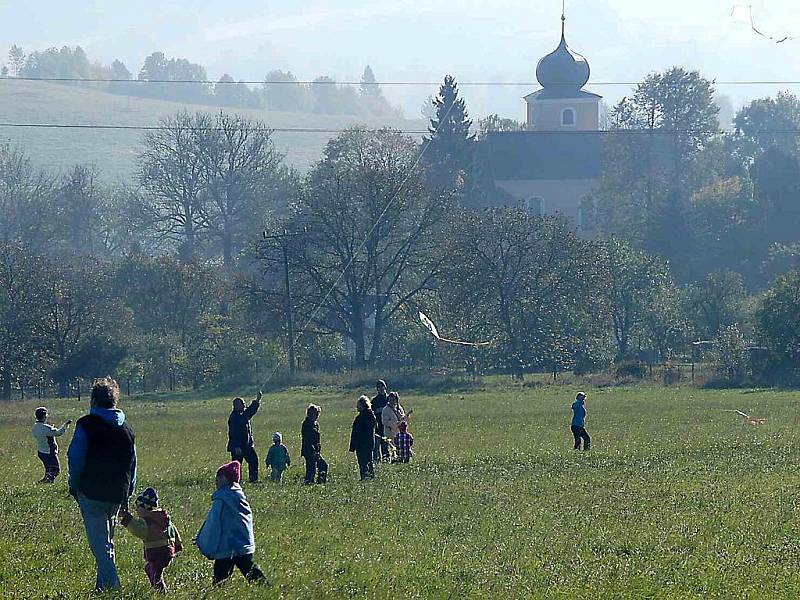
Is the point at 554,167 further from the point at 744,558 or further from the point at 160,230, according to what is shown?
the point at 744,558

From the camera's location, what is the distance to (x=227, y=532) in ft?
38.5

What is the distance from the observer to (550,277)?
68.2 m

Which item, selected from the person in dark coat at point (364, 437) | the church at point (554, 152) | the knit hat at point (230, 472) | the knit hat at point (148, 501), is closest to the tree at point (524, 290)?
the person in dark coat at point (364, 437)

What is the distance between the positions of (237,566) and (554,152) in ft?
390

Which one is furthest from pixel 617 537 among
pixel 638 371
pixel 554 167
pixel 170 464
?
pixel 554 167

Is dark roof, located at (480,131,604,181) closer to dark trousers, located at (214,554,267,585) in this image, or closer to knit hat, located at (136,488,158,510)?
knit hat, located at (136,488,158,510)

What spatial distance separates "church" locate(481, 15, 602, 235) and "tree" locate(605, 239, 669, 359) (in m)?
48.4

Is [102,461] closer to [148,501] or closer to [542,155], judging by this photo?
[148,501]

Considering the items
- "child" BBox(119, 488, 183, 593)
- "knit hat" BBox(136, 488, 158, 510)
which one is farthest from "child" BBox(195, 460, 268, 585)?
"knit hat" BBox(136, 488, 158, 510)

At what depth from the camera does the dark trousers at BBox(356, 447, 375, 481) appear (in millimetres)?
22625

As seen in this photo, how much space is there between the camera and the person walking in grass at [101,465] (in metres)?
11.3

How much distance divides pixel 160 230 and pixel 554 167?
44.1m

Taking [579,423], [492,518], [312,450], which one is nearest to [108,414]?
[492,518]

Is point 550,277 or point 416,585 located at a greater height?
point 550,277
